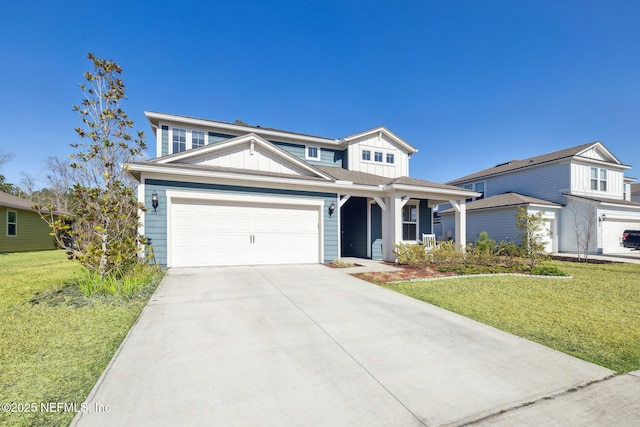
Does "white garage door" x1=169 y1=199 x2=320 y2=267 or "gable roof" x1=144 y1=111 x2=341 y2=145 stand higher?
"gable roof" x1=144 y1=111 x2=341 y2=145

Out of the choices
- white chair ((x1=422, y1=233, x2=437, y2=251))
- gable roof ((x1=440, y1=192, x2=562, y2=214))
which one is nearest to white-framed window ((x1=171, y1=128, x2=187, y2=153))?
white chair ((x1=422, y1=233, x2=437, y2=251))

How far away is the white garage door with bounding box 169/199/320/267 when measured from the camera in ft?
27.1

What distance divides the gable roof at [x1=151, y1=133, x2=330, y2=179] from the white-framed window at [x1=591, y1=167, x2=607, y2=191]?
772 inches

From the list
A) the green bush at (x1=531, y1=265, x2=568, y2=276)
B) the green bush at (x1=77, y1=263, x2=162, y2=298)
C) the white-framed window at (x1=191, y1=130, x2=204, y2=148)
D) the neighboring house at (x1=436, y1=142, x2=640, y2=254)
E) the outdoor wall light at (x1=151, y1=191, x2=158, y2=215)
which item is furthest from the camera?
the neighboring house at (x1=436, y1=142, x2=640, y2=254)

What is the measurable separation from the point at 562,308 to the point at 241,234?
8.26 m

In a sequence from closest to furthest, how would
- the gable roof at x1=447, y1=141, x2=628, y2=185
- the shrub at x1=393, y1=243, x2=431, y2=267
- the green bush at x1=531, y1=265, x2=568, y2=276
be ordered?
1. the green bush at x1=531, y1=265, x2=568, y2=276
2. the shrub at x1=393, y1=243, x2=431, y2=267
3. the gable roof at x1=447, y1=141, x2=628, y2=185

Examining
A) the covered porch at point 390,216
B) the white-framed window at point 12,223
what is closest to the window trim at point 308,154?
the covered porch at point 390,216

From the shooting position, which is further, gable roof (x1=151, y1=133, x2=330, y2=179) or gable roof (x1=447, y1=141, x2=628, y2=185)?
gable roof (x1=447, y1=141, x2=628, y2=185)

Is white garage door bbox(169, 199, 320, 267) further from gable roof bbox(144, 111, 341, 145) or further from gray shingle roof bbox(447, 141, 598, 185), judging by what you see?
gray shingle roof bbox(447, 141, 598, 185)

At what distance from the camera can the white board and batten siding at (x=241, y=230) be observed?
8.23m

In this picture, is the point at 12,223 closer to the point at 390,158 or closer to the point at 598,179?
the point at 390,158

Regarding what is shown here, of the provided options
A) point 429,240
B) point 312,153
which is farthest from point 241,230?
point 429,240

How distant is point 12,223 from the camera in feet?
49.4

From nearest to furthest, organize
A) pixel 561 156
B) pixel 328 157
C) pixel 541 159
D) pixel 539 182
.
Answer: pixel 328 157, pixel 561 156, pixel 539 182, pixel 541 159
